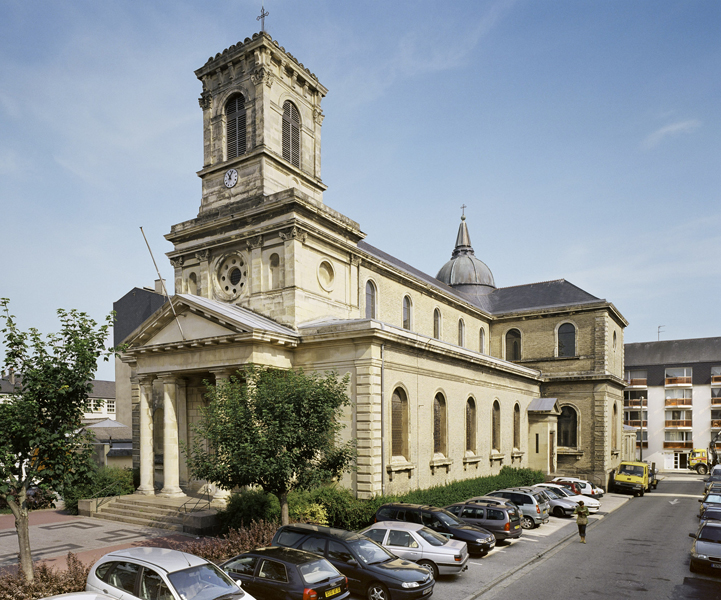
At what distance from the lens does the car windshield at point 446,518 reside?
736 inches

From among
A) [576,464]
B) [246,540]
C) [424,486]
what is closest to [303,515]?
[246,540]

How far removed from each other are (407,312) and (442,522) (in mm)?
20229

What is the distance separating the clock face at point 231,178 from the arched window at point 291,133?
2843 millimetres

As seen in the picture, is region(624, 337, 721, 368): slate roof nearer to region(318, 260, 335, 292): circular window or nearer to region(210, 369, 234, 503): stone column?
region(318, 260, 335, 292): circular window

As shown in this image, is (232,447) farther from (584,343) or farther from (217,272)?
(584,343)

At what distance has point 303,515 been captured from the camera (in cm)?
2033

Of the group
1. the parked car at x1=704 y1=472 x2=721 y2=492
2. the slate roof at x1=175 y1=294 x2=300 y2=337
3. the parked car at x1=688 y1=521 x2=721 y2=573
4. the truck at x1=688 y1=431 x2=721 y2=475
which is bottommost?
the truck at x1=688 y1=431 x2=721 y2=475

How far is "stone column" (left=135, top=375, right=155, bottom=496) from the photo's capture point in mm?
26797

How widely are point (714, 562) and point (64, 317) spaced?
62.1 feet

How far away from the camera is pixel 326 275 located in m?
29.4

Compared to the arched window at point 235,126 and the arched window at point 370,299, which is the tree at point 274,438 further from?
the arched window at point 235,126

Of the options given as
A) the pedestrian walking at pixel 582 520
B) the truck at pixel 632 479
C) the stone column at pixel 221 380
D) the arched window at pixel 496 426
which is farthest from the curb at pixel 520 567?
the truck at pixel 632 479

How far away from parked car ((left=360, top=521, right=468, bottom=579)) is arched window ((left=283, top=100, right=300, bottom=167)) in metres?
20.9

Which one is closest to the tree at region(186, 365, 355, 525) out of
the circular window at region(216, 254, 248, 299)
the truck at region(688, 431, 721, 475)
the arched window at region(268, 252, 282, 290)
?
the arched window at region(268, 252, 282, 290)
